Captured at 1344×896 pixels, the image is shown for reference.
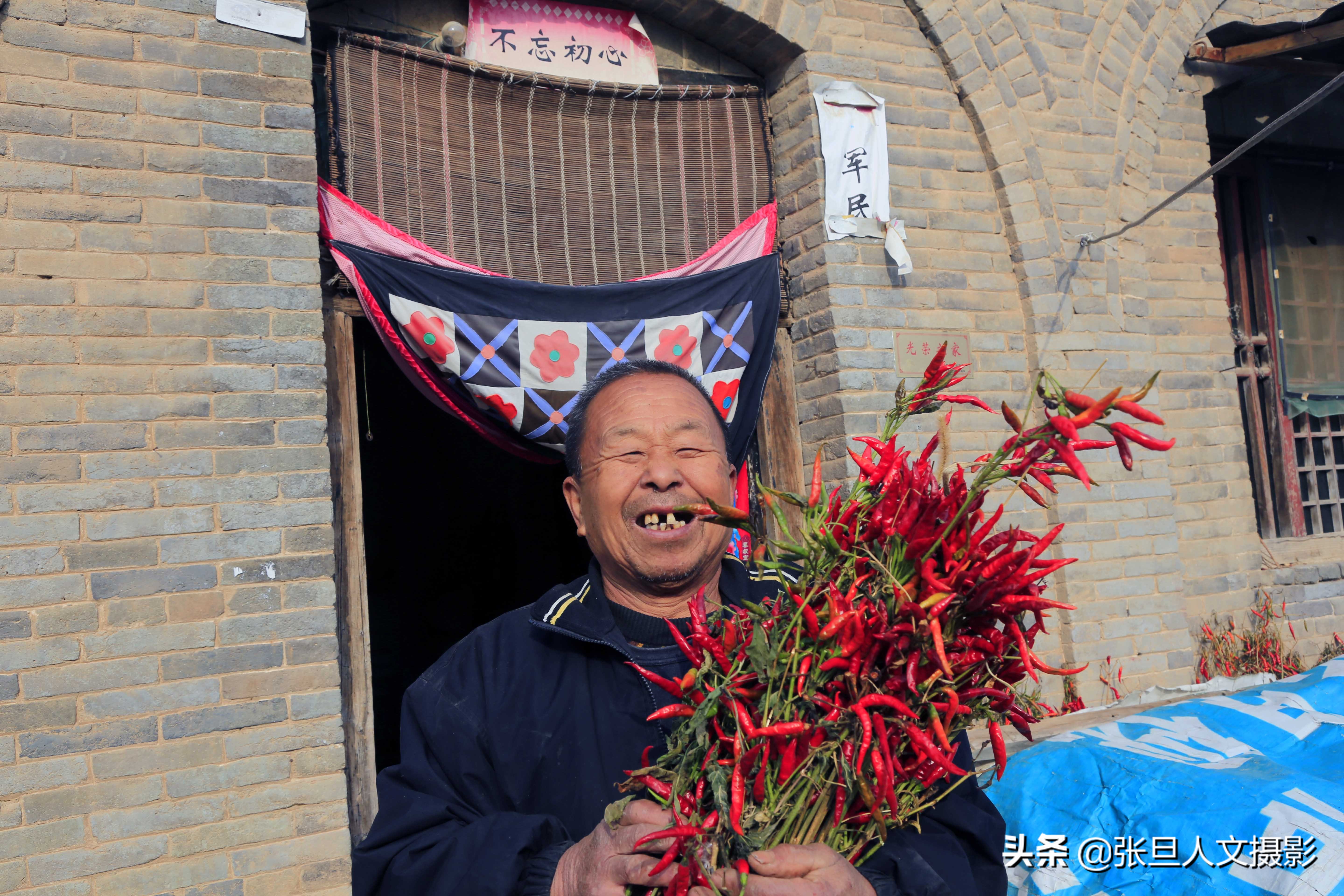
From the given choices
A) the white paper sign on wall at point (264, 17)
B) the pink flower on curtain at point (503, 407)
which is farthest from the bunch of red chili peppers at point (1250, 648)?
the white paper sign on wall at point (264, 17)

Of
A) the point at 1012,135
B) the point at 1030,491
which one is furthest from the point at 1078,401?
the point at 1012,135

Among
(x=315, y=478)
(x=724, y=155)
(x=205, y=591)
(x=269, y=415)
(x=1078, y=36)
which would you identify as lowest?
(x=205, y=591)

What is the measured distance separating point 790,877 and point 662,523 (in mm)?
705

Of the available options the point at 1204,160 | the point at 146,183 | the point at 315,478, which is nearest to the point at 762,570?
the point at 315,478

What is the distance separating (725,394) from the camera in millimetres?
4270

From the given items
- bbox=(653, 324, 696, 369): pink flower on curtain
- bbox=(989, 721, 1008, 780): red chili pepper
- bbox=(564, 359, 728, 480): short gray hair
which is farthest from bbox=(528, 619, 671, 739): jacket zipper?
bbox=(653, 324, 696, 369): pink flower on curtain

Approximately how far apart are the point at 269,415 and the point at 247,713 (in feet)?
3.39

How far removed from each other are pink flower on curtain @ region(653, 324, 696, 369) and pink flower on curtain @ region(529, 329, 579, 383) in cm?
39

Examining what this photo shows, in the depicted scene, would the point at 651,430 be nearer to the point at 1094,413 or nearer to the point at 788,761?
the point at 788,761

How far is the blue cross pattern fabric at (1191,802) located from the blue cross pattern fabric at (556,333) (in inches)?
68.5

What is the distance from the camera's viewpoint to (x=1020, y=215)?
4723mm

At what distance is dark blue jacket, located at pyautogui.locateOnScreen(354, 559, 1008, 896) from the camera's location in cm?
142

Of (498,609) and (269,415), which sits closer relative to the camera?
(269,415)

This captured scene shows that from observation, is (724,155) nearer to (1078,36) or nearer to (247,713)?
(1078,36)
